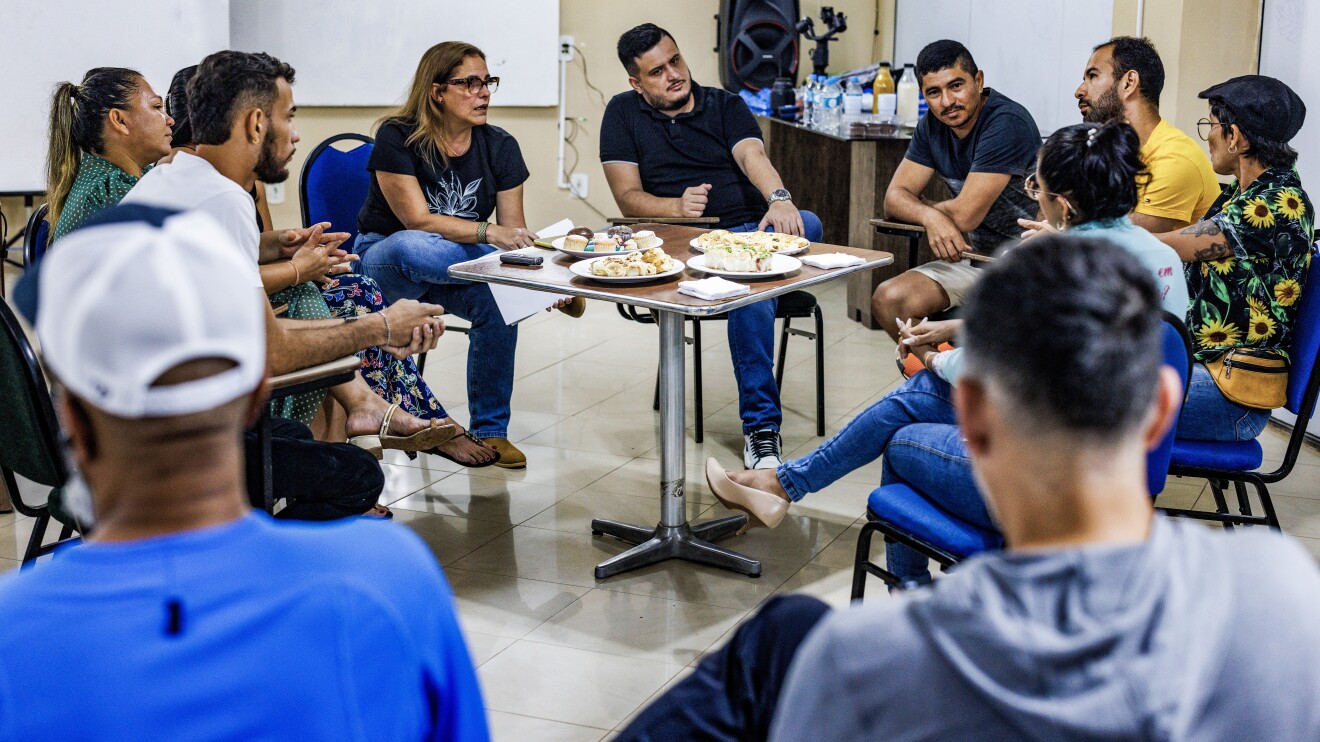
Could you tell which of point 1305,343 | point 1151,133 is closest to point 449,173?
point 1151,133

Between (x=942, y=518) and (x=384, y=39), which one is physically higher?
(x=384, y=39)

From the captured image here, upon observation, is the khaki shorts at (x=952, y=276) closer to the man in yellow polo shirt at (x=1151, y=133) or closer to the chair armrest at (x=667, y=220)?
the man in yellow polo shirt at (x=1151, y=133)

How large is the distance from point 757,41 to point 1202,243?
3.80m

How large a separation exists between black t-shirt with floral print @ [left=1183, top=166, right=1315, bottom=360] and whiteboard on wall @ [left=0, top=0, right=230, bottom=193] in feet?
14.4

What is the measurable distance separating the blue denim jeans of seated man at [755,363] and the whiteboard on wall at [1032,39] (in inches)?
73.1

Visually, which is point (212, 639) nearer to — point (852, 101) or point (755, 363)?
point (755, 363)

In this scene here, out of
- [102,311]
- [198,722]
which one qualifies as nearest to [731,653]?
[198,722]

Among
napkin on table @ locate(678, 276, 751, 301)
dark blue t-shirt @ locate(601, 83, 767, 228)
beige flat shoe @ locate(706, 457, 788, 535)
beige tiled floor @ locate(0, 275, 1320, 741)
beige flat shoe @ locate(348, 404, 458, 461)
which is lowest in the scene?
beige tiled floor @ locate(0, 275, 1320, 741)

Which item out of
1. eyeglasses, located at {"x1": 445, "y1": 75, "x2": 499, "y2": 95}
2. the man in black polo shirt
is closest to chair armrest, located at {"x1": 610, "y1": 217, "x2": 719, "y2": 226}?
the man in black polo shirt

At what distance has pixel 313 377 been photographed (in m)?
2.10

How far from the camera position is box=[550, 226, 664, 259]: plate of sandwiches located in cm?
286

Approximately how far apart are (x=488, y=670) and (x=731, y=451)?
1.41m

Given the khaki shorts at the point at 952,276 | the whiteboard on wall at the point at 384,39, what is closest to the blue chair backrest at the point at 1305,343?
the khaki shorts at the point at 952,276

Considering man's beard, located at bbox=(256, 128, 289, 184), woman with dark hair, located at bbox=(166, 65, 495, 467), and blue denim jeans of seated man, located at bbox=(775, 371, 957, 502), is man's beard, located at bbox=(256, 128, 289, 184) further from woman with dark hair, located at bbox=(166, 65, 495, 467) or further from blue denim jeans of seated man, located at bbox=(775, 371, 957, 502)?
blue denim jeans of seated man, located at bbox=(775, 371, 957, 502)
